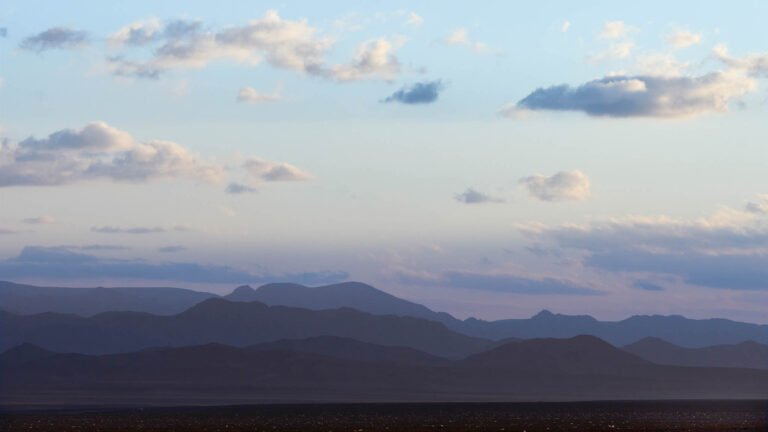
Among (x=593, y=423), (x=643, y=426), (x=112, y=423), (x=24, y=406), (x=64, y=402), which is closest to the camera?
(x=643, y=426)

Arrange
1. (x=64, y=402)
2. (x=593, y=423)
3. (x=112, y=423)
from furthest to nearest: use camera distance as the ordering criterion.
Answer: (x=64, y=402), (x=112, y=423), (x=593, y=423)

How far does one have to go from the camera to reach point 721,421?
365 feet

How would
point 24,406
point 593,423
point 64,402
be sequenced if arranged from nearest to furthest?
1. point 593,423
2. point 24,406
3. point 64,402

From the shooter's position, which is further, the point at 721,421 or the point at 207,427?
the point at 721,421

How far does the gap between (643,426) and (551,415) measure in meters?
28.3

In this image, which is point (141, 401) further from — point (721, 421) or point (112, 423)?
point (721, 421)

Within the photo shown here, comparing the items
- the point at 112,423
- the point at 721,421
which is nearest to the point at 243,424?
the point at 112,423

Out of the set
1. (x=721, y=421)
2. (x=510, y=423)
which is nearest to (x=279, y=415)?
(x=510, y=423)

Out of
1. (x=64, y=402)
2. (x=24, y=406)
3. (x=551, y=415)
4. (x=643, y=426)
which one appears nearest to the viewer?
(x=643, y=426)

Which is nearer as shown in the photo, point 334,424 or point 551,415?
point 334,424

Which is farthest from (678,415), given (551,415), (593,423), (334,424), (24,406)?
(24,406)

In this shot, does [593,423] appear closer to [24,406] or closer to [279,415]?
[279,415]

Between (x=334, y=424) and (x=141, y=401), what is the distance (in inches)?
3573

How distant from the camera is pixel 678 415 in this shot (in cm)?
12825
